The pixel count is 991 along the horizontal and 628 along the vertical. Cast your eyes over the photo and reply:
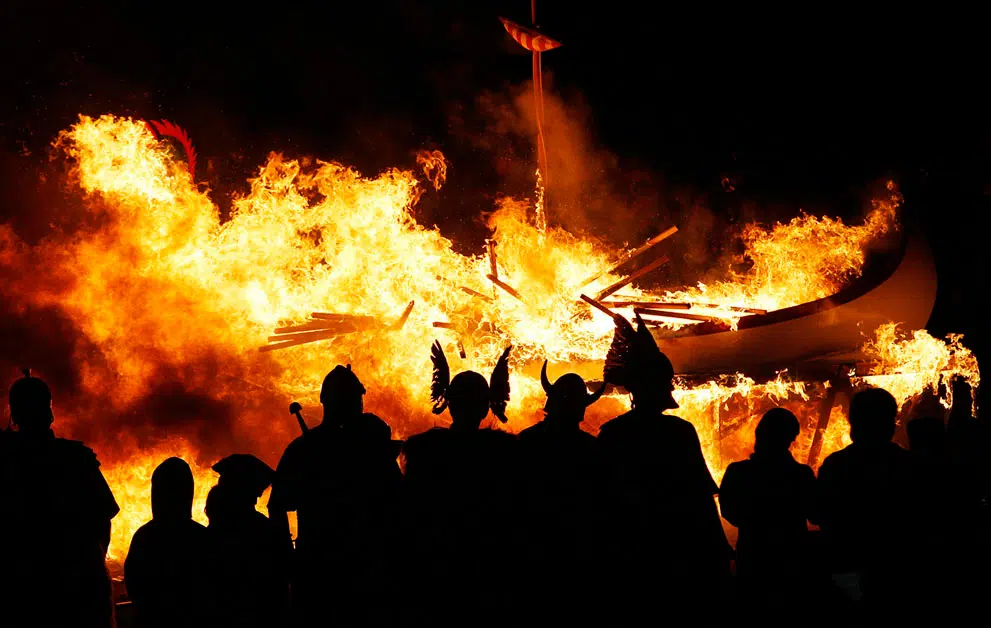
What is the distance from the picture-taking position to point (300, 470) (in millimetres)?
4059

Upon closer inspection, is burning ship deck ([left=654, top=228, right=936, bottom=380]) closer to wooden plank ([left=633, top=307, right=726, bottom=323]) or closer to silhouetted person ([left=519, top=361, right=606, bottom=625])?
wooden plank ([left=633, top=307, right=726, bottom=323])

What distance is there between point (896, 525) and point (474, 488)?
2009 millimetres

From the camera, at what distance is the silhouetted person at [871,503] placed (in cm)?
397

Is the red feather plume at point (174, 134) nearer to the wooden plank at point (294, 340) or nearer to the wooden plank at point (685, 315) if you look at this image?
the wooden plank at point (294, 340)

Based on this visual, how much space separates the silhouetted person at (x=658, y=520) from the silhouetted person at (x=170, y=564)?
1.87 meters

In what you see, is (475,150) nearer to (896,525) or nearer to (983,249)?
(983,249)

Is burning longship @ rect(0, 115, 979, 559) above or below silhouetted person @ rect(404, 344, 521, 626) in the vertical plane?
above

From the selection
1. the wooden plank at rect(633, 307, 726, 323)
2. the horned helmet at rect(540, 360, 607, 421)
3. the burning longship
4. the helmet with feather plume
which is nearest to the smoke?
the burning longship

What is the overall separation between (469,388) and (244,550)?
4.27 feet

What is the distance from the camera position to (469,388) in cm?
426

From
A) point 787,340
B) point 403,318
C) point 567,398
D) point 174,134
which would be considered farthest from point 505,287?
point 567,398

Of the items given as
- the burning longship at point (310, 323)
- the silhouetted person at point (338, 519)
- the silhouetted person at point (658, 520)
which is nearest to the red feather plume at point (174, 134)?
the burning longship at point (310, 323)

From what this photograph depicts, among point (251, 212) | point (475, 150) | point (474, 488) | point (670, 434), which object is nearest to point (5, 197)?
point (251, 212)

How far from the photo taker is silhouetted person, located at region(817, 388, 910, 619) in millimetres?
3975
